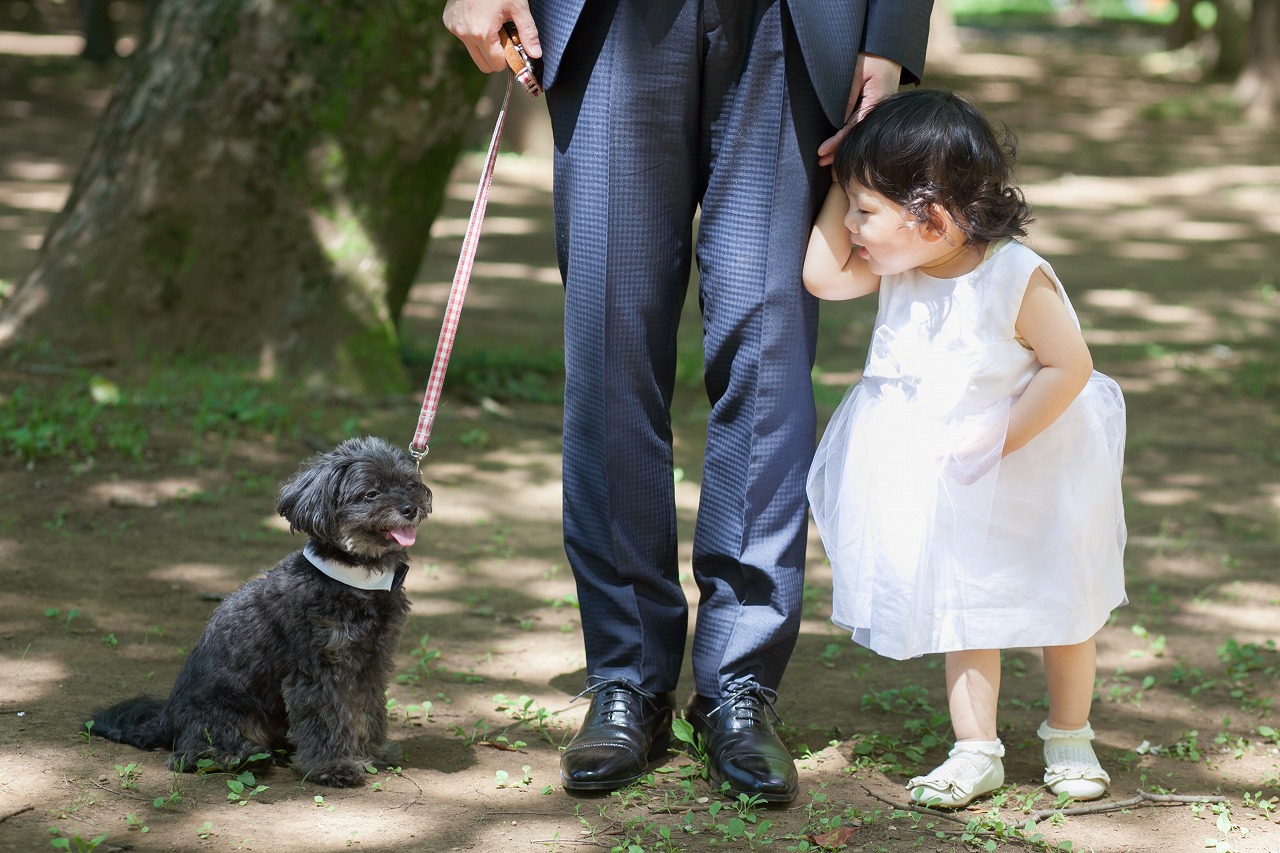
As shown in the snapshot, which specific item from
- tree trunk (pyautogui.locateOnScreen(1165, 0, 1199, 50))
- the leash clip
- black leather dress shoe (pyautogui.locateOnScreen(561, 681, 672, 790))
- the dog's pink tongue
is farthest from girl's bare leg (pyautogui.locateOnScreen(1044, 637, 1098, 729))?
tree trunk (pyautogui.locateOnScreen(1165, 0, 1199, 50))

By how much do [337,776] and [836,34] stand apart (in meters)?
1.87

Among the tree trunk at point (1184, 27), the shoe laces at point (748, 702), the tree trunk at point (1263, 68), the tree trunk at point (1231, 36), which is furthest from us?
the tree trunk at point (1184, 27)

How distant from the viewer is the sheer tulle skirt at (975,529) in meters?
2.73

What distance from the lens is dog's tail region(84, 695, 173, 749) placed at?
9.32 ft

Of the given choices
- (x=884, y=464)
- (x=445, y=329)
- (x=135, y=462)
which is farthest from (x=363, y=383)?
(x=884, y=464)

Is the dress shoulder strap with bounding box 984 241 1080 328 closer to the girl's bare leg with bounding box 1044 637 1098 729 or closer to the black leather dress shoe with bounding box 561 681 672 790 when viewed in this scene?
the girl's bare leg with bounding box 1044 637 1098 729

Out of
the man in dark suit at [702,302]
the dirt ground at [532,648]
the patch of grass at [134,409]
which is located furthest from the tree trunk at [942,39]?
the man in dark suit at [702,302]

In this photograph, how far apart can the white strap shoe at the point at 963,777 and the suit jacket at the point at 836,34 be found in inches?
54.3

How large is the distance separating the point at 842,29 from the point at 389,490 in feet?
4.38

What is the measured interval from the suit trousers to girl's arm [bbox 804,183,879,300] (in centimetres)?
4

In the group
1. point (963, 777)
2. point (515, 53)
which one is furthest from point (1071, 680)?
point (515, 53)

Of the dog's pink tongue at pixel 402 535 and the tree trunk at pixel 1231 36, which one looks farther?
the tree trunk at pixel 1231 36

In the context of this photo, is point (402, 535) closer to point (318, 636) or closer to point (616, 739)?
point (318, 636)

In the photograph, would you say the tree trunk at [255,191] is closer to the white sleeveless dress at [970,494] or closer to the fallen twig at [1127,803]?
the white sleeveless dress at [970,494]
